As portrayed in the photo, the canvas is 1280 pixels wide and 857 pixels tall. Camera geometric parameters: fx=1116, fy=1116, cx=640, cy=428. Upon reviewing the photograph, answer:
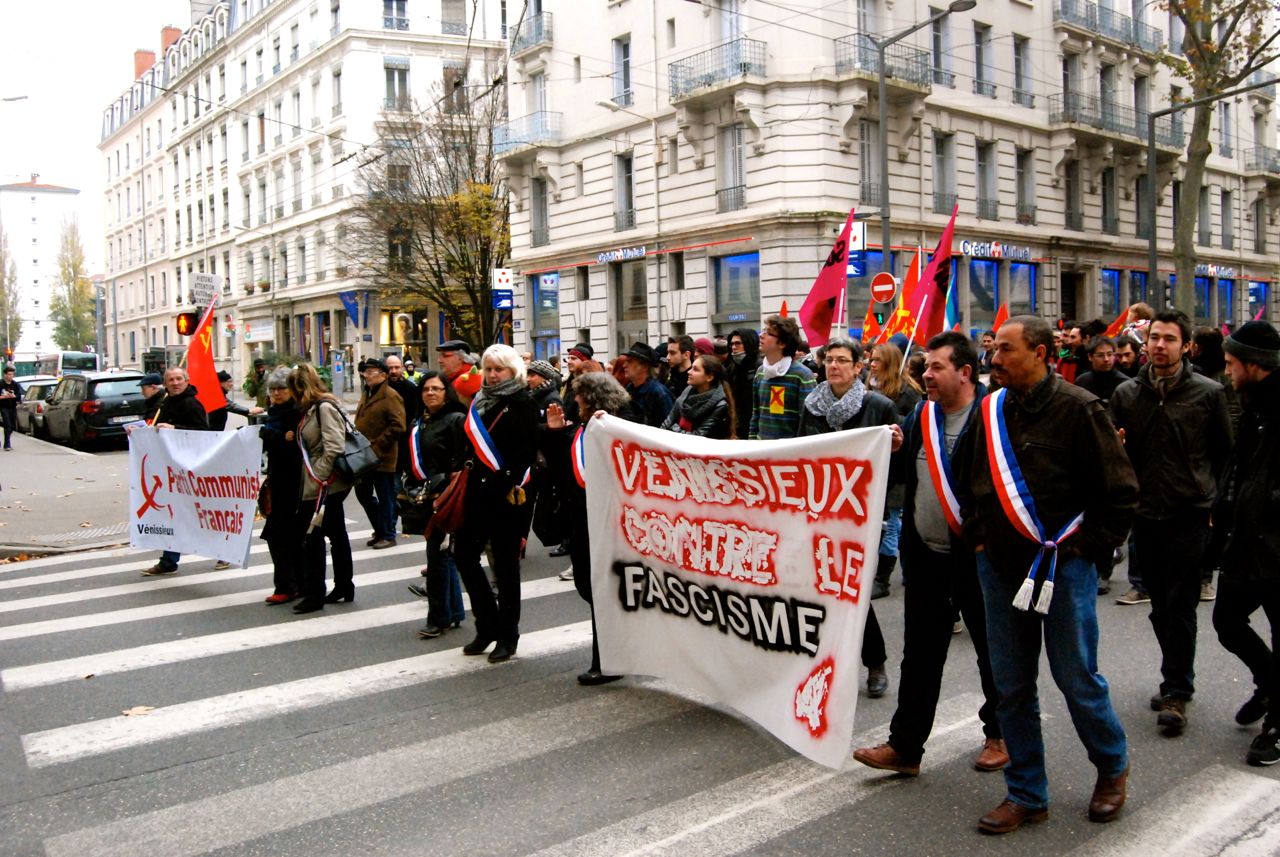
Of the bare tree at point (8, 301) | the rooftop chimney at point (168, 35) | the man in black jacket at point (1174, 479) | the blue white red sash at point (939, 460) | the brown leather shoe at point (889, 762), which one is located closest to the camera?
the blue white red sash at point (939, 460)

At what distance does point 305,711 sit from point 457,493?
57.7 inches

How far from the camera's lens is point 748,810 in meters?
4.34

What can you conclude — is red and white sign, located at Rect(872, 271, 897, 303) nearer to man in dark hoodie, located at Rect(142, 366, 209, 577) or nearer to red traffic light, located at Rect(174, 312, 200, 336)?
red traffic light, located at Rect(174, 312, 200, 336)

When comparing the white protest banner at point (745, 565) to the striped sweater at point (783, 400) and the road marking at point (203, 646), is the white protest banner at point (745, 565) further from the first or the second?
the road marking at point (203, 646)

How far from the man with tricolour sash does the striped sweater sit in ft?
11.7

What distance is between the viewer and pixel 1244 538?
190 inches

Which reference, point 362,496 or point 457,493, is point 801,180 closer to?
point 362,496

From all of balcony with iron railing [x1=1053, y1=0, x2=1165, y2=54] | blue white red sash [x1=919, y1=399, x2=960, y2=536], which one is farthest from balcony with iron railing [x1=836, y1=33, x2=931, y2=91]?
blue white red sash [x1=919, y1=399, x2=960, y2=536]

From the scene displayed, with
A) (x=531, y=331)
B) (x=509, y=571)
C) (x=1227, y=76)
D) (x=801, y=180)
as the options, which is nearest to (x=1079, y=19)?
(x=1227, y=76)

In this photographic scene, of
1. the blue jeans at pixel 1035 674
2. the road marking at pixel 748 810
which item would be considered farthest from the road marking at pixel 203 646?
the blue jeans at pixel 1035 674

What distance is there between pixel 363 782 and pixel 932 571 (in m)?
2.57

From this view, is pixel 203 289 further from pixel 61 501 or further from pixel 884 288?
pixel 884 288

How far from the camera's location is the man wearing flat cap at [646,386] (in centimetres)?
911

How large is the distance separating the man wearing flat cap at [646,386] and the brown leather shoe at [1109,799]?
17.8 feet
